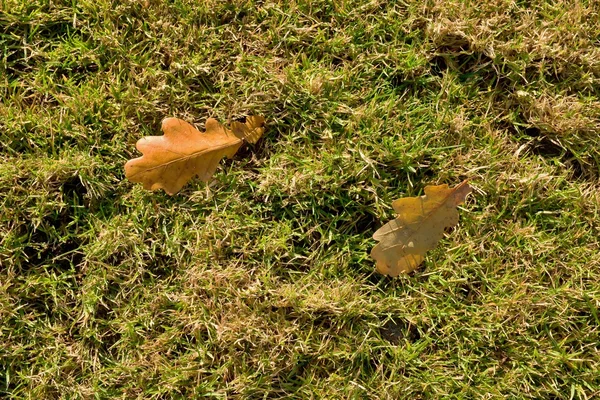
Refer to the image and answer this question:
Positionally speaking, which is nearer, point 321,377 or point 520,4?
point 321,377

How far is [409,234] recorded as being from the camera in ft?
7.44

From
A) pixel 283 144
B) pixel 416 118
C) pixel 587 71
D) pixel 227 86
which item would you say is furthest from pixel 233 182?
pixel 587 71

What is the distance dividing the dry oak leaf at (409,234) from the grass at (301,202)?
7 cm

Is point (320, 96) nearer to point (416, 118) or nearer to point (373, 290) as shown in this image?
point (416, 118)

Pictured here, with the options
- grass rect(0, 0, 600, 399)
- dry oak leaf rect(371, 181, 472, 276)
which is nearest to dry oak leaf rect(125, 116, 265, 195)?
grass rect(0, 0, 600, 399)

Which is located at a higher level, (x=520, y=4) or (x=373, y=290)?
(x=520, y=4)

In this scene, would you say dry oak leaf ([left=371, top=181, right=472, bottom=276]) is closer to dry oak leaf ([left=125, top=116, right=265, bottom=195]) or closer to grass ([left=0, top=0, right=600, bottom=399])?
grass ([left=0, top=0, right=600, bottom=399])

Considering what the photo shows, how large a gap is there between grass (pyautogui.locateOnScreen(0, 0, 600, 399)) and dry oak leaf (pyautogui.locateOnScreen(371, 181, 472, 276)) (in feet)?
0.23

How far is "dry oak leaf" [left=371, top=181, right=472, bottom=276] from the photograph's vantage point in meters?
2.26

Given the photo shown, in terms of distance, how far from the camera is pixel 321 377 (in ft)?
7.52

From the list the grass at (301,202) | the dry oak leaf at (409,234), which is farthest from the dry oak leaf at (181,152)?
the dry oak leaf at (409,234)

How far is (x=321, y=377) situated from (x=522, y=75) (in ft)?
4.95

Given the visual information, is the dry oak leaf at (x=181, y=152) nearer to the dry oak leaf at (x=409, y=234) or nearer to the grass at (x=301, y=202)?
the grass at (x=301, y=202)

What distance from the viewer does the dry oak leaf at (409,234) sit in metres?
2.26
